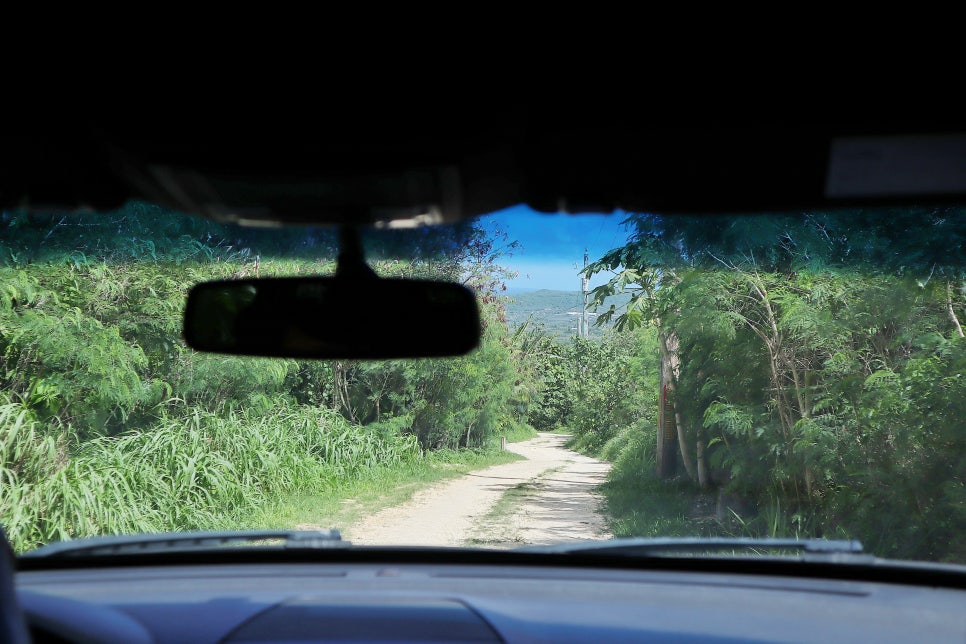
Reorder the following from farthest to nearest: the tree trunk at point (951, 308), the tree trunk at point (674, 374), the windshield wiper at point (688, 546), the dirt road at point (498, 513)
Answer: the tree trunk at point (674, 374)
the dirt road at point (498, 513)
the tree trunk at point (951, 308)
the windshield wiper at point (688, 546)

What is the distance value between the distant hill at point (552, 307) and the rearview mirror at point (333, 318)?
255cm

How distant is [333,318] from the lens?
250 cm

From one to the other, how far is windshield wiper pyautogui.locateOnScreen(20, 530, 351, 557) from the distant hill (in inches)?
94.3

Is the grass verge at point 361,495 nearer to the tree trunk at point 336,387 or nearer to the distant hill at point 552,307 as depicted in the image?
the tree trunk at point 336,387

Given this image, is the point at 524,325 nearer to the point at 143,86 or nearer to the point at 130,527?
the point at 130,527

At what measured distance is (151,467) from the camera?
7793 mm

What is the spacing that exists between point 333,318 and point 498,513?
22.6 feet

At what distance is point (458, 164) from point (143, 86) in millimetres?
741

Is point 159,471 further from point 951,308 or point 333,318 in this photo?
point 951,308

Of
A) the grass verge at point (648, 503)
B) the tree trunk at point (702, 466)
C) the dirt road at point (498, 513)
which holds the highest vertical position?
the tree trunk at point (702, 466)

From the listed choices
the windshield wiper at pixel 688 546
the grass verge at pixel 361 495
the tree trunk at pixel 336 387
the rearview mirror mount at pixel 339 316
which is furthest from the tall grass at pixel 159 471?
the windshield wiper at pixel 688 546

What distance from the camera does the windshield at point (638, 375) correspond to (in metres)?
6.55

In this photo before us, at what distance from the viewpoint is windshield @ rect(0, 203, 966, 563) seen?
6551 mm

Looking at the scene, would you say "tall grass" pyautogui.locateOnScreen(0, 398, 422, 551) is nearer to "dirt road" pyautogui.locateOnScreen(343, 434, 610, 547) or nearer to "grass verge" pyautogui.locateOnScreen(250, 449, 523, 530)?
"grass verge" pyautogui.locateOnScreen(250, 449, 523, 530)
